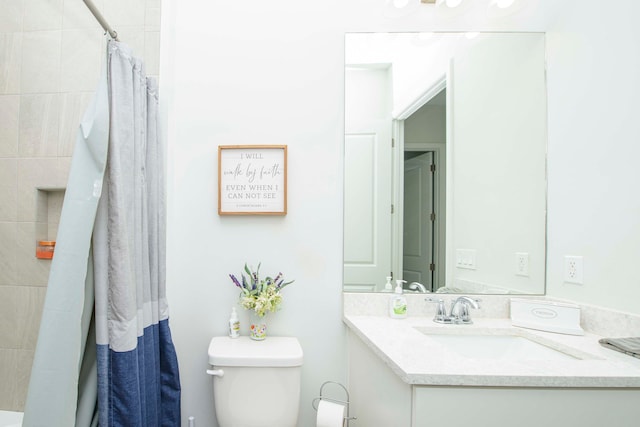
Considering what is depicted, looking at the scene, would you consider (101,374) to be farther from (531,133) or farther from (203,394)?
(531,133)

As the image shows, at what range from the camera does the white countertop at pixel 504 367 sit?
2.72 ft

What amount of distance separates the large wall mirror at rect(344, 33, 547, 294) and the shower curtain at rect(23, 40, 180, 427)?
33.7 inches

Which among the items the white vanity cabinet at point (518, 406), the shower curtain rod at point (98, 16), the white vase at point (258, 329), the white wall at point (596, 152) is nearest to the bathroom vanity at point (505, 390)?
the white vanity cabinet at point (518, 406)

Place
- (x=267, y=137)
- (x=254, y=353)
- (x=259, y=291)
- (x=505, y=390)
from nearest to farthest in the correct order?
(x=505, y=390) → (x=254, y=353) → (x=259, y=291) → (x=267, y=137)

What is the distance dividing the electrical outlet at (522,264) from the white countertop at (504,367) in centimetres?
39

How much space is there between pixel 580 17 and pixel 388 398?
167 cm

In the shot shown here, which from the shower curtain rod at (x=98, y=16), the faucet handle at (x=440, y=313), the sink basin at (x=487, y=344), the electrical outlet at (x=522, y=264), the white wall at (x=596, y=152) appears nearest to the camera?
the shower curtain rod at (x=98, y=16)

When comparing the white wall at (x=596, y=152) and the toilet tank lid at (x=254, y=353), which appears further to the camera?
the toilet tank lid at (x=254, y=353)

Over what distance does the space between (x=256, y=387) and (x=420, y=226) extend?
38.5 inches

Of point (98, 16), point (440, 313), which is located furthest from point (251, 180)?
point (440, 313)

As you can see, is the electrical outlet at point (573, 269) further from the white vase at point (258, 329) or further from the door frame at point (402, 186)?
the white vase at point (258, 329)

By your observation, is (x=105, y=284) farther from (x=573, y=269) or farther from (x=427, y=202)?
(x=573, y=269)

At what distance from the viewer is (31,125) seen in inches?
57.9

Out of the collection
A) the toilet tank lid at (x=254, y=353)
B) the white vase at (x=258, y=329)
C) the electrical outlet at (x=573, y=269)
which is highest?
the electrical outlet at (x=573, y=269)
